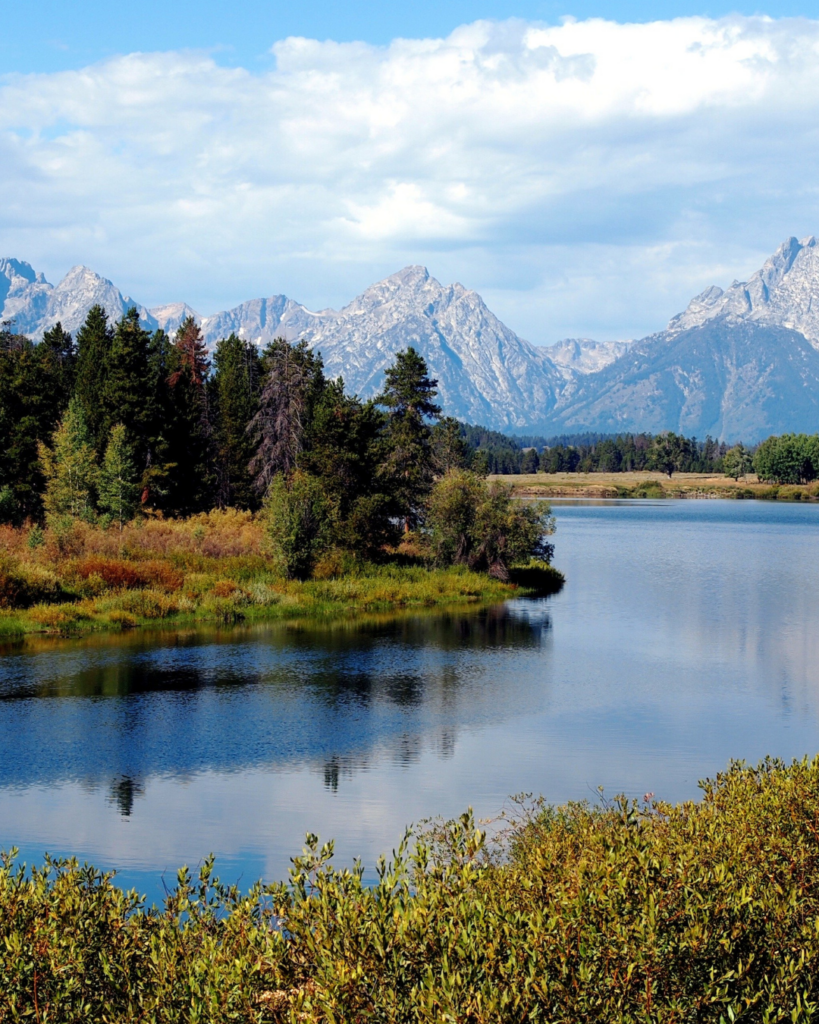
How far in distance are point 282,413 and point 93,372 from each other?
1686 cm

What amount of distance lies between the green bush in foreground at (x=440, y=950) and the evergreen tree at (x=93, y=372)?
6166 cm

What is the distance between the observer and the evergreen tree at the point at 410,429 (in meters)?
71.2

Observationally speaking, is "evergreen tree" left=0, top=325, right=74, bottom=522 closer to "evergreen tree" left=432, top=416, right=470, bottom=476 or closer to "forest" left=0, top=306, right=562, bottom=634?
"forest" left=0, top=306, right=562, bottom=634

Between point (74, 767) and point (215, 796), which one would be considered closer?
point (215, 796)

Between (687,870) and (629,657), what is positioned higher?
(687,870)

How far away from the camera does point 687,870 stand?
1036 centimetres

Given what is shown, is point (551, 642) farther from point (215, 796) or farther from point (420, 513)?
point (420, 513)

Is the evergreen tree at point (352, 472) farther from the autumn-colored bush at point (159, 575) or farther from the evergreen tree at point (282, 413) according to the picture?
the evergreen tree at point (282, 413)

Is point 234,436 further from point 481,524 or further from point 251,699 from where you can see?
point 251,699

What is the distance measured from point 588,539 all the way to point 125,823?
84.6 metres

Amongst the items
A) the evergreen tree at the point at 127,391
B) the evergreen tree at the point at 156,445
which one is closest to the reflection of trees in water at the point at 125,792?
the evergreen tree at the point at 156,445

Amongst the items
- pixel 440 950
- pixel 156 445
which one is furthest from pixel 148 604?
pixel 440 950

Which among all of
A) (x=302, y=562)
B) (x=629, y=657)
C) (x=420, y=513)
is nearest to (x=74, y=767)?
(x=629, y=657)

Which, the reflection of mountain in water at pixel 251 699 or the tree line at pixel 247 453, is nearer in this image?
the reflection of mountain in water at pixel 251 699
